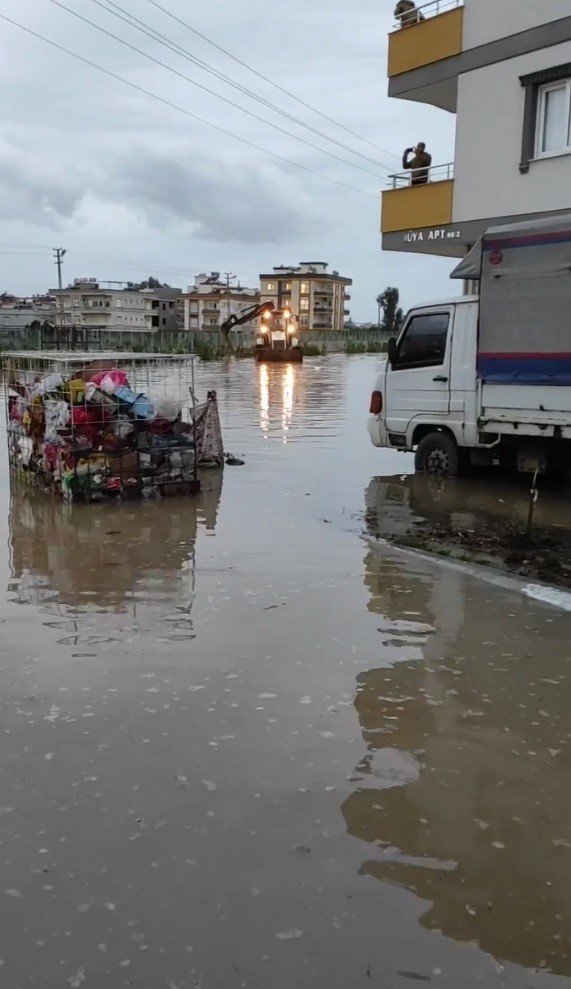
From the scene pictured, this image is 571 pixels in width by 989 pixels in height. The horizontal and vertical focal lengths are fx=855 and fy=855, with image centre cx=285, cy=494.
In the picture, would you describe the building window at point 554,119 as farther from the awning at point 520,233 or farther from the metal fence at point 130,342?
the metal fence at point 130,342

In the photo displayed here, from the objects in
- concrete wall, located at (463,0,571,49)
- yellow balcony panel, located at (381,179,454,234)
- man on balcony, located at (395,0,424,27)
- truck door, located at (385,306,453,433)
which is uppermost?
man on balcony, located at (395,0,424,27)

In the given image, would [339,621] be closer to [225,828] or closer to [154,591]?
[154,591]

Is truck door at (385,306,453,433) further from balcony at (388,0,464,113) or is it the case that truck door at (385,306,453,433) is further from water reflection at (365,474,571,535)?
balcony at (388,0,464,113)

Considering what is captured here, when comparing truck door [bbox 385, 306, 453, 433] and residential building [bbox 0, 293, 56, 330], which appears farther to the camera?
residential building [bbox 0, 293, 56, 330]

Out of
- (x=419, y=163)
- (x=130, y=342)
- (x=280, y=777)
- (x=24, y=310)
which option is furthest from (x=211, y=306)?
(x=280, y=777)

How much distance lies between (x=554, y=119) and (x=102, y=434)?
10.1 m

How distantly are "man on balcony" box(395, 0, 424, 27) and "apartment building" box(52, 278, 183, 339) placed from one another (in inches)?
3606

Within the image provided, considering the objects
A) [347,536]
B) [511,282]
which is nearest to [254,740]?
[347,536]

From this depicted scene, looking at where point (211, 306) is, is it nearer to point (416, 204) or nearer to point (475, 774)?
point (416, 204)

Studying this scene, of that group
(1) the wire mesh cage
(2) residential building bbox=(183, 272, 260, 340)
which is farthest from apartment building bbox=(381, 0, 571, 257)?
(2) residential building bbox=(183, 272, 260, 340)

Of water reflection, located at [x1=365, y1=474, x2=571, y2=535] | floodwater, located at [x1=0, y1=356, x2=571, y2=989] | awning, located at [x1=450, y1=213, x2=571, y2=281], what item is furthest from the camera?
awning, located at [x1=450, y1=213, x2=571, y2=281]

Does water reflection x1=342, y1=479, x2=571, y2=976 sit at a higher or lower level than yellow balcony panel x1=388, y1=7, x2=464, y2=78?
lower

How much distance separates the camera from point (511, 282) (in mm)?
9898

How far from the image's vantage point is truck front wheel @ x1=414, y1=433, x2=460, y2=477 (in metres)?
11.2
